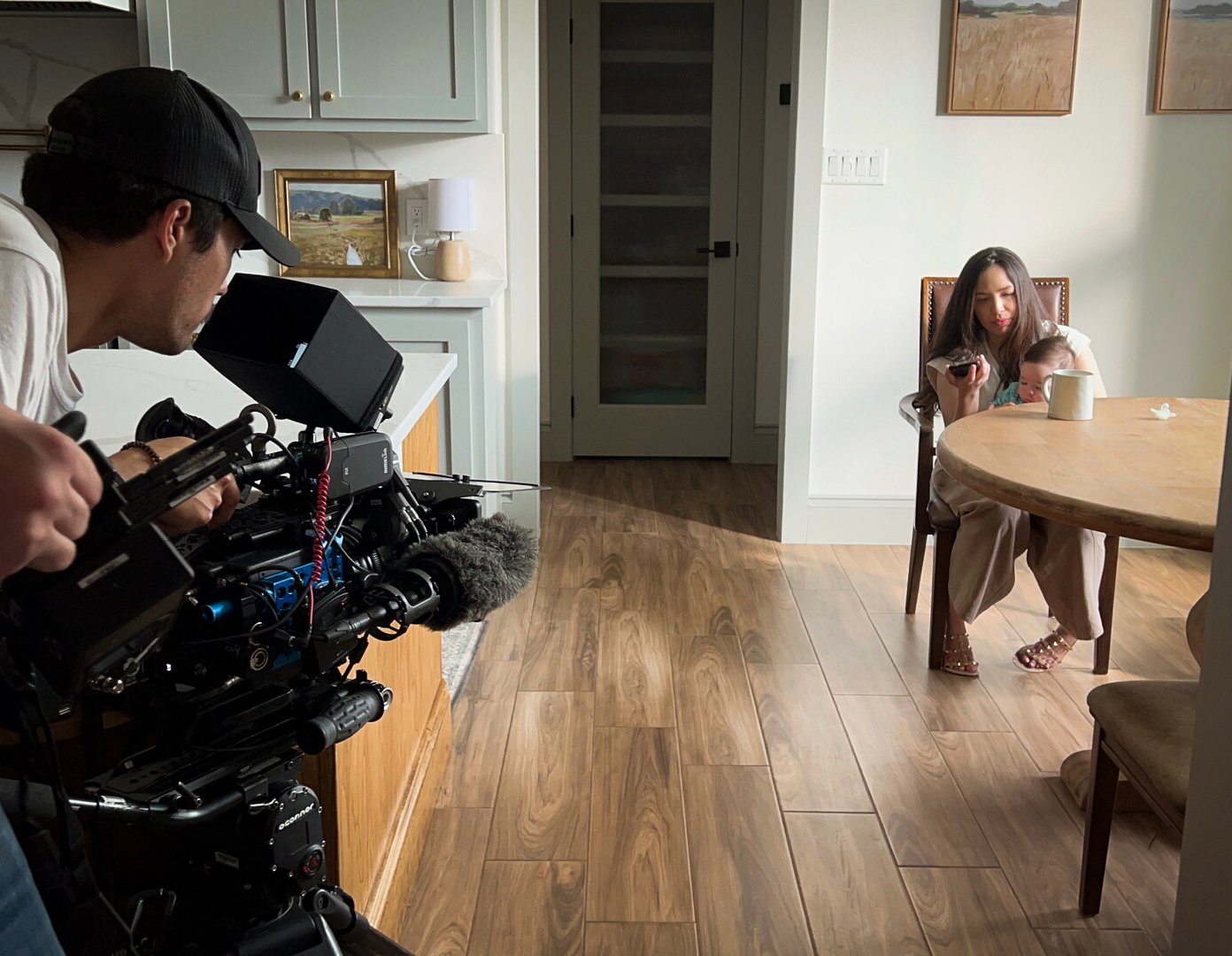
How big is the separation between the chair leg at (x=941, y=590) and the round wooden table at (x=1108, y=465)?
378 mm

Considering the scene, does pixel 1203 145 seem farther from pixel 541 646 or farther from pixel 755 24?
pixel 541 646

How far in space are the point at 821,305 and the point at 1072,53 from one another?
1.07 m

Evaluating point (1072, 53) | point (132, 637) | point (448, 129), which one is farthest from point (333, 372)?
point (1072, 53)

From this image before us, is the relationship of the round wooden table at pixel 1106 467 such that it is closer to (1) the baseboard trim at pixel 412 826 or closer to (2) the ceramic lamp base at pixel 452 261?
(1) the baseboard trim at pixel 412 826

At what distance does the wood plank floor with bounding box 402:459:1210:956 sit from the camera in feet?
6.21

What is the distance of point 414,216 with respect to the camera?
384cm

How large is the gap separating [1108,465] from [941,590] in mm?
818

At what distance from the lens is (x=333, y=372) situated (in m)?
1.04

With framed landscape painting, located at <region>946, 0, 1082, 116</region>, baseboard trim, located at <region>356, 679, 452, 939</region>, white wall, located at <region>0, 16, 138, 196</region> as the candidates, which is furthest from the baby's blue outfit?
white wall, located at <region>0, 16, 138, 196</region>

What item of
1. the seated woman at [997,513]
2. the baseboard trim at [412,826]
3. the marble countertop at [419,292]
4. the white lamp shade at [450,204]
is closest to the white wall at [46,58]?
the marble countertop at [419,292]

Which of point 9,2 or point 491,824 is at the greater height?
point 9,2

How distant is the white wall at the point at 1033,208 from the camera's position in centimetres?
363

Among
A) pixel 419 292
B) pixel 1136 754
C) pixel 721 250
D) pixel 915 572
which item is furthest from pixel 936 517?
pixel 721 250

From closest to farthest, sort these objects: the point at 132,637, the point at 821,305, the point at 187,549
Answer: the point at 132,637 < the point at 187,549 < the point at 821,305
